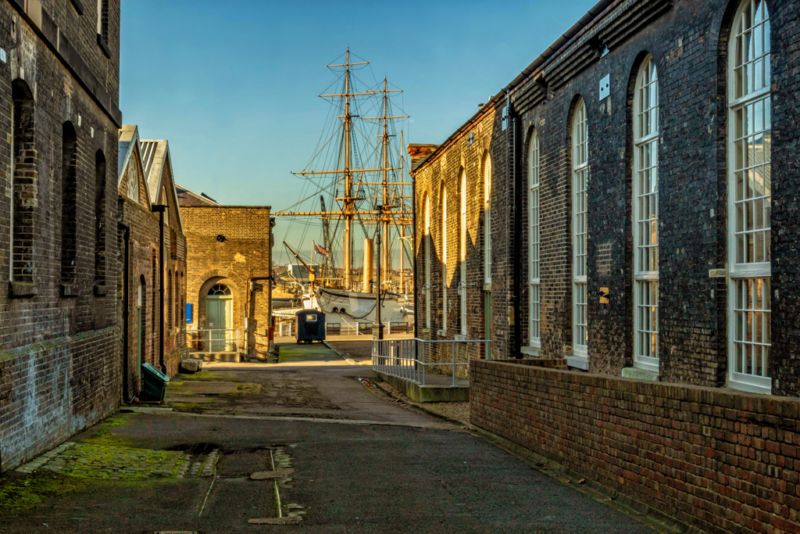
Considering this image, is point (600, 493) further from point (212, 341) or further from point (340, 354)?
point (340, 354)

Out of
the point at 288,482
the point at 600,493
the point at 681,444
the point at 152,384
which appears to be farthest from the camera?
the point at 152,384

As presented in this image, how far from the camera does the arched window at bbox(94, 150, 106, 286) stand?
13.7 metres

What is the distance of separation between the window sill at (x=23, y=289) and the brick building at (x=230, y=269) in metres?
28.1

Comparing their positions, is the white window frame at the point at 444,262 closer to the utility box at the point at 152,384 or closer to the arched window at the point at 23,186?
the utility box at the point at 152,384

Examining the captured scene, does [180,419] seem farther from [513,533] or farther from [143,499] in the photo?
[513,533]

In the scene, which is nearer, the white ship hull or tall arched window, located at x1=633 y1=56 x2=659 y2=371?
tall arched window, located at x1=633 y1=56 x2=659 y2=371

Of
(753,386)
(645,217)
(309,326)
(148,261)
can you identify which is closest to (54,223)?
(645,217)

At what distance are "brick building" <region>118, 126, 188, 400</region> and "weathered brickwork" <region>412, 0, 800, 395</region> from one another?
314 inches

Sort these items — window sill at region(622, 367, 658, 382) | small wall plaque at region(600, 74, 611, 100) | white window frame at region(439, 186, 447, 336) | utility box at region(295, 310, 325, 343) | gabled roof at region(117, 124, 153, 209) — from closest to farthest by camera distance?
window sill at region(622, 367, 658, 382) < small wall plaque at region(600, 74, 611, 100) < gabled roof at region(117, 124, 153, 209) < white window frame at region(439, 186, 447, 336) < utility box at region(295, 310, 325, 343)

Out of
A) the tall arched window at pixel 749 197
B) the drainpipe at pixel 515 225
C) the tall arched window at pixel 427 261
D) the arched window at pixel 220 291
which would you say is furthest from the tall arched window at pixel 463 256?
the arched window at pixel 220 291

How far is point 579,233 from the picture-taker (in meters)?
14.3

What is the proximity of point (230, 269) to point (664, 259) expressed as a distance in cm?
2971

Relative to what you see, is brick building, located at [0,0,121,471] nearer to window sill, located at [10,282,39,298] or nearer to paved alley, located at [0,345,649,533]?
window sill, located at [10,282,39,298]

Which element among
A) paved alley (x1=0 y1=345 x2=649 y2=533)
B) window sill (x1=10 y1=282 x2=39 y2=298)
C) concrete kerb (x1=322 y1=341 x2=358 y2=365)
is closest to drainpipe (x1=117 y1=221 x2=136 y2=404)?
paved alley (x1=0 y1=345 x2=649 y2=533)
